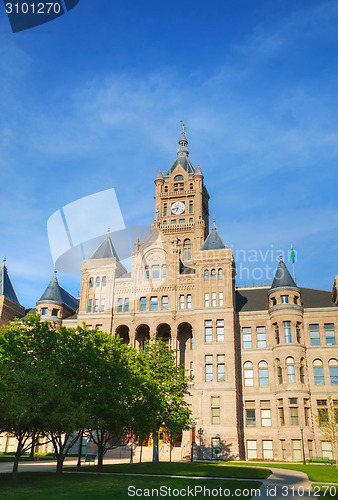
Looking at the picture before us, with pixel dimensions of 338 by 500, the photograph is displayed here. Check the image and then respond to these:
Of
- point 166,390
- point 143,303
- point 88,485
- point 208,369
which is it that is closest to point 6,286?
point 143,303

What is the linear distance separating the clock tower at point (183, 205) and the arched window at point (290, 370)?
28.5 metres

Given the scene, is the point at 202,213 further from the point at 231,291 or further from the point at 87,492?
the point at 87,492

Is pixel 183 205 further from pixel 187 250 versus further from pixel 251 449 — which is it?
pixel 251 449

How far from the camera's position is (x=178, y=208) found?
88000 mm

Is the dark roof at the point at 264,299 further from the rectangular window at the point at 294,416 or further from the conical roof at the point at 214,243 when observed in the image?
the rectangular window at the point at 294,416

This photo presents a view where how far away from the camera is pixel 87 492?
22.5m

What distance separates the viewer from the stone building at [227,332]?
55.7 meters

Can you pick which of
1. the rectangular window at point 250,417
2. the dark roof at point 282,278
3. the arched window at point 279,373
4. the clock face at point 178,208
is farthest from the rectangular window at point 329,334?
the clock face at point 178,208

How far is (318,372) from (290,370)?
153 inches

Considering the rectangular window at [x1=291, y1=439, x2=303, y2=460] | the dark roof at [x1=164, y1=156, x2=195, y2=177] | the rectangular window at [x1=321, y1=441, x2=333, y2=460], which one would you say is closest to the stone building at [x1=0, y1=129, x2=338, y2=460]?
the rectangular window at [x1=291, y1=439, x2=303, y2=460]

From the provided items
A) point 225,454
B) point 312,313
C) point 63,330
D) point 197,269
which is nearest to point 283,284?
point 312,313

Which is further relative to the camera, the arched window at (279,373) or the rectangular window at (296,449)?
the arched window at (279,373)

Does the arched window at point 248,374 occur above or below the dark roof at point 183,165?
below

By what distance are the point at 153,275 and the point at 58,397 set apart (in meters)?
38.8
